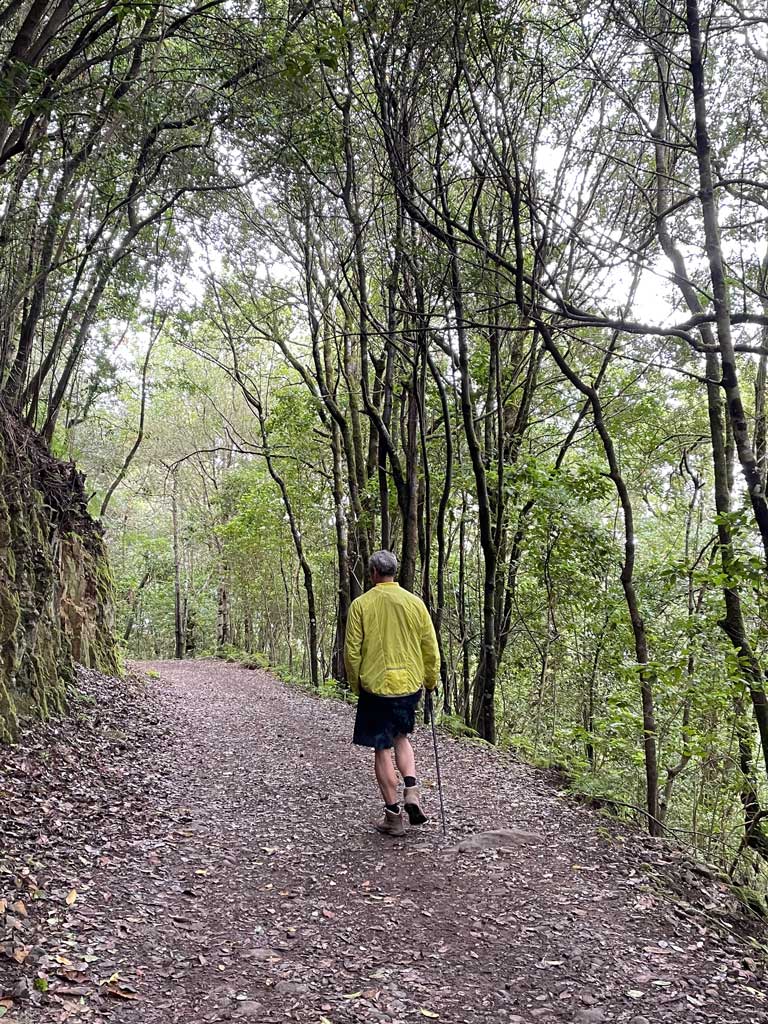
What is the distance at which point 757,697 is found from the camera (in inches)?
229

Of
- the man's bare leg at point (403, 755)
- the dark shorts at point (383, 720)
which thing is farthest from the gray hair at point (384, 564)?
the man's bare leg at point (403, 755)

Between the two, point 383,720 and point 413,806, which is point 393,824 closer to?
point 413,806

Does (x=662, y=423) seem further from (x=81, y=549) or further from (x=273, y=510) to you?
(x=273, y=510)

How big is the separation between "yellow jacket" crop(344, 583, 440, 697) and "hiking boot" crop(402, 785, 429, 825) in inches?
33.1

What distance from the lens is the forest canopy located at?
6336 mm

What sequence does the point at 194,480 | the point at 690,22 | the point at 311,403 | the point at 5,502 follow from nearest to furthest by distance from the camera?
the point at 690,22
the point at 5,502
the point at 311,403
the point at 194,480

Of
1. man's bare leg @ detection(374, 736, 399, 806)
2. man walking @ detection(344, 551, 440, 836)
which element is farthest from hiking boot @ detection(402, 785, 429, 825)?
man's bare leg @ detection(374, 736, 399, 806)

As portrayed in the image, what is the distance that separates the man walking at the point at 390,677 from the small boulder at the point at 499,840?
42 cm

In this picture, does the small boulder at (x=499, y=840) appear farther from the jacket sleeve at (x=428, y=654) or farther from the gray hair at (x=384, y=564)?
the gray hair at (x=384, y=564)

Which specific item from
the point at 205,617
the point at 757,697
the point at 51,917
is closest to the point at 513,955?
the point at 51,917

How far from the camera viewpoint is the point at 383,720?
5.46 m

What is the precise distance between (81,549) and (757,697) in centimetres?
1149

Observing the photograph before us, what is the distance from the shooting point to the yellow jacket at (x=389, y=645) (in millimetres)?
5480

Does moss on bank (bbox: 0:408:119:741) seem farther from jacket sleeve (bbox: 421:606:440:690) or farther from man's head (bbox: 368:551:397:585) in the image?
jacket sleeve (bbox: 421:606:440:690)
